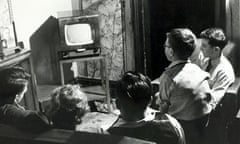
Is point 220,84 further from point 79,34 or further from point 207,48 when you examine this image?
point 79,34

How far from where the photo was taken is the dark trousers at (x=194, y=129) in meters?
1.89

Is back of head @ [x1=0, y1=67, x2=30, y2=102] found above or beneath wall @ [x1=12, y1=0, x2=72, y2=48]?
beneath

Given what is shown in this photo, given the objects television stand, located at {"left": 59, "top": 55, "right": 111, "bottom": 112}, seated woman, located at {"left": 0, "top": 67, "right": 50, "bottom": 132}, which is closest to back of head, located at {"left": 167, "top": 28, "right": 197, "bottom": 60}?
seated woman, located at {"left": 0, "top": 67, "right": 50, "bottom": 132}

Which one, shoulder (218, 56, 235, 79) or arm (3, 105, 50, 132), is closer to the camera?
arm (3, 105, 50, 132)

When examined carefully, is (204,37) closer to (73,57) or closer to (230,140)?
(230,140)

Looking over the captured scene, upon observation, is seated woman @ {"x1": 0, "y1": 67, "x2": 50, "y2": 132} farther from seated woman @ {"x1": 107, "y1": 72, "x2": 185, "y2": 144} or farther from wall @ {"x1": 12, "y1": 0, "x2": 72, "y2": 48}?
wall @ {"x1": 12, "y1": 0, "x2": 72, "y2": 48}

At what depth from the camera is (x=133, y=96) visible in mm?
1484

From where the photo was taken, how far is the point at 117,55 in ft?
12.4

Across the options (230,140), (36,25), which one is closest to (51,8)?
(36,25)

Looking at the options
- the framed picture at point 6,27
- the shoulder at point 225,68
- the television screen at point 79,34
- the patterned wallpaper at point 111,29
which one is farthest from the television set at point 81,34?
the shoulder at point 225,68

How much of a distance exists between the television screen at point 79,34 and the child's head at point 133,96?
192 cm

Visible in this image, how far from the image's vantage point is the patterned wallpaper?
12.0 ft

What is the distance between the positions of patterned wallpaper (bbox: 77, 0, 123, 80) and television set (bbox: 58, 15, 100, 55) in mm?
311

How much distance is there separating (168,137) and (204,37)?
3.42ft
